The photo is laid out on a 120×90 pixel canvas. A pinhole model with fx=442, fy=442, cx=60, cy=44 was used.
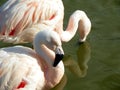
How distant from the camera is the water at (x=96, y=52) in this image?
628cm

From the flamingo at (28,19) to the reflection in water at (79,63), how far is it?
0.35 meters

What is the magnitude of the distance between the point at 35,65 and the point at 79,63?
4.59 feet

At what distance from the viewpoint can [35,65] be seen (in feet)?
18.9

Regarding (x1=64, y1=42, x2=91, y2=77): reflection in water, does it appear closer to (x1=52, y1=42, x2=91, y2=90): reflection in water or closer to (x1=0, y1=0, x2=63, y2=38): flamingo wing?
(x1=52, y1=42, x2=91, y2=90): reflection in water

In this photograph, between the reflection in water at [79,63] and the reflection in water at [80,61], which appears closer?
the reflection in water at [79,63]

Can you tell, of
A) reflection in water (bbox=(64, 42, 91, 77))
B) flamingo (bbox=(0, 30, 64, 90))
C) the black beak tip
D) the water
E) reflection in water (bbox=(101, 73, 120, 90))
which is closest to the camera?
flamingo (bbox=(0, 30, 64, 90))

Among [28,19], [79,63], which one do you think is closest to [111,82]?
[79,63]

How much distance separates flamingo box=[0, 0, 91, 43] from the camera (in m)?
6.71

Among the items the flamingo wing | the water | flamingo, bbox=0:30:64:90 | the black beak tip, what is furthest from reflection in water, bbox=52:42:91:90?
the flamingo wing

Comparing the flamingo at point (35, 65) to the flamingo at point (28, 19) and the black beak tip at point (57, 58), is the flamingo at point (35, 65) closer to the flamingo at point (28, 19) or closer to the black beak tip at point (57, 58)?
the black beak tip at point (57, 58)

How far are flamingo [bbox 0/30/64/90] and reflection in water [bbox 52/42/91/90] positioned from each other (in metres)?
0.31

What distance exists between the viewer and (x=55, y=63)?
5875 millimetres

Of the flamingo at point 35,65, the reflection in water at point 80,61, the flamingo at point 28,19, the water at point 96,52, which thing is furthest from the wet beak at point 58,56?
the flamingo at point 28,19

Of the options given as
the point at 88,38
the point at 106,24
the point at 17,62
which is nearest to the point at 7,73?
the point at 17,62
